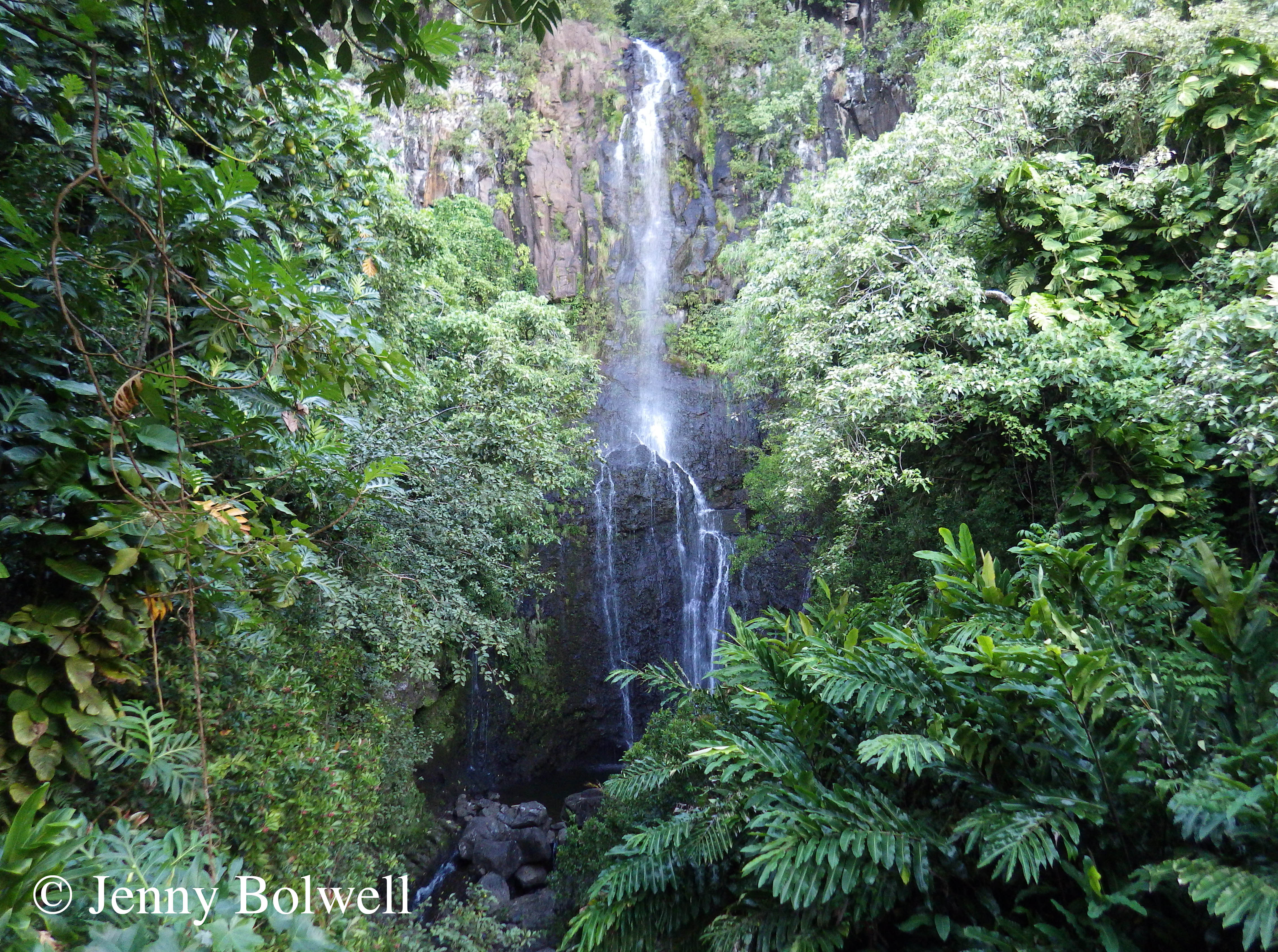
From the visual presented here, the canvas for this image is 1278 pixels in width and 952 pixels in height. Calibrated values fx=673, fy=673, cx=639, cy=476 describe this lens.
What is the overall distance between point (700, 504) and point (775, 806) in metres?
10.1

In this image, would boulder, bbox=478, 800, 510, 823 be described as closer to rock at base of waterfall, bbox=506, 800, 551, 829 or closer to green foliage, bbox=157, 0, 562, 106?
rock at base of waterfall, bbox=506, 800, 551, 829

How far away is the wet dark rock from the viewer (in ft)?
24.4

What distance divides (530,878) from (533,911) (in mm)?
805

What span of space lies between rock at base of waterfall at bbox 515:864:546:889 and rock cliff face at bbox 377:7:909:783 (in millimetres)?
2907

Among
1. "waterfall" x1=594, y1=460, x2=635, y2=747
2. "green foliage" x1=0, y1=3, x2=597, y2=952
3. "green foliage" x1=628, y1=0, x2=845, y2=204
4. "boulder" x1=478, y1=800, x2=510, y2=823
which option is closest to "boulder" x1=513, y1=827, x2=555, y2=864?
"boulder" x1=478, y1=800, x2=510, y2=823

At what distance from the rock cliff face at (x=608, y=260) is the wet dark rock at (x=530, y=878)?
2912mm

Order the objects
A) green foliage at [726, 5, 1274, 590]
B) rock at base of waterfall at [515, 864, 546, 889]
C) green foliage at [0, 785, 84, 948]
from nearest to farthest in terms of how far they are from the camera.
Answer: green foliage at [0, 785, 84, 948] → green foliage at [726, 5, 1274, 590] → rock at base of waterfall at [515, 864, 546, 889]

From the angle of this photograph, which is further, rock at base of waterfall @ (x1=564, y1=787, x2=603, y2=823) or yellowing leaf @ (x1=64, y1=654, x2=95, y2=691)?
rock at base of waterfall @ (x1=564, y1=787, x2=603, y2=823)

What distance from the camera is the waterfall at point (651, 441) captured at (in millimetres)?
11430

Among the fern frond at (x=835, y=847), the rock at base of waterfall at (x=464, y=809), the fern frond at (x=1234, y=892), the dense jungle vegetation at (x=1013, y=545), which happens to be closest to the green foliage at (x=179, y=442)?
the fern frond at (x=835, y=847)

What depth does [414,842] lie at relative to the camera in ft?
22.8

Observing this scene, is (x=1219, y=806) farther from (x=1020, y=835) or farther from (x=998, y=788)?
(x=998, y=788)

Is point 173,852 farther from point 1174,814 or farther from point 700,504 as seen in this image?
point 700,504

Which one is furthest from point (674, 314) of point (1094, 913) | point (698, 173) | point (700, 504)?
point (1094, 913)
